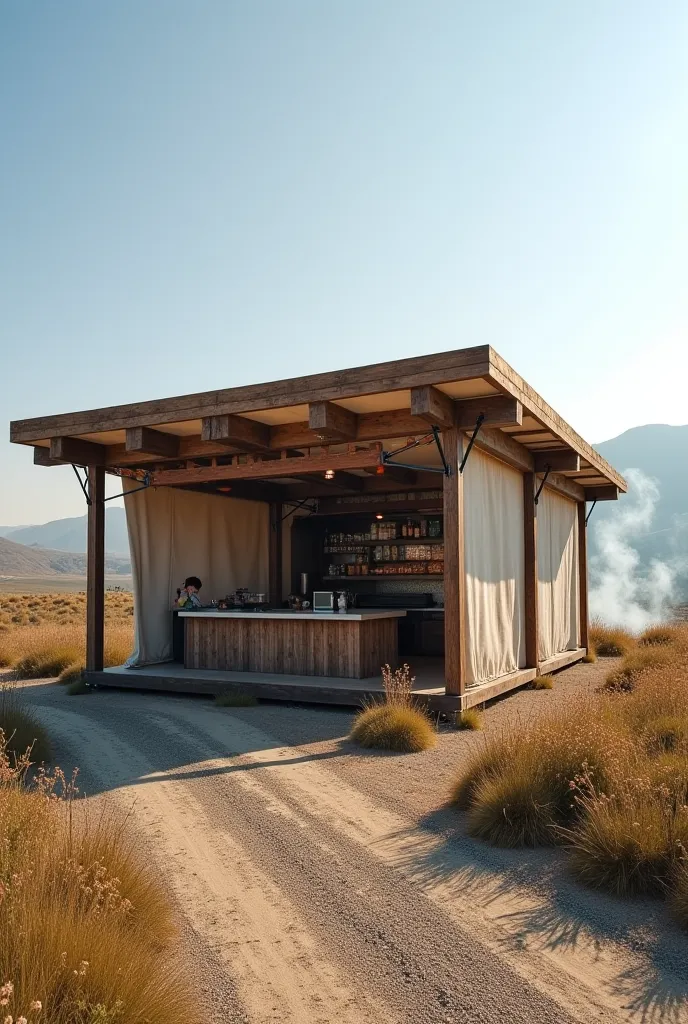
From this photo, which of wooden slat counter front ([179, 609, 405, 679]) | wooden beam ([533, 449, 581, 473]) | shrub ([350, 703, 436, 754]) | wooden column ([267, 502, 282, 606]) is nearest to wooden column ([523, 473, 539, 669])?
wooden beam ([533, 449, 581, 473])

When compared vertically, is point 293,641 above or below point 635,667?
above

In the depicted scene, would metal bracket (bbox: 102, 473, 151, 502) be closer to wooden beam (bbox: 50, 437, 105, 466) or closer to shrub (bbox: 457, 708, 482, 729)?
wooden beam (bbox: 50, 437, 105, 466)

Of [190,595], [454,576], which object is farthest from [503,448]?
[190,595]

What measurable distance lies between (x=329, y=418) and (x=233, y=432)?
49.5 inches

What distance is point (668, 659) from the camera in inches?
→ 396

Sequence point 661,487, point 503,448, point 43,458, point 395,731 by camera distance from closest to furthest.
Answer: point 395,731
point 503,448
point 43,458
point 661,487

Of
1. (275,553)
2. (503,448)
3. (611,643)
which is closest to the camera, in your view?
(503,448)

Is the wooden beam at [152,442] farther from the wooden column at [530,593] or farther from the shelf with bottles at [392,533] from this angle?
the shelf with bottles at [392,533]

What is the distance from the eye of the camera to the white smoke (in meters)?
49.9

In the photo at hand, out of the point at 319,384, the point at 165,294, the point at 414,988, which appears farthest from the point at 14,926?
the point at 165,294

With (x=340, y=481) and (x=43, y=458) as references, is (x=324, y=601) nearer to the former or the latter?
(x=340, y=481)

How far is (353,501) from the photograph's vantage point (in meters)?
15.2

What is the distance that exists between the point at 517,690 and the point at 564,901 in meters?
7.27

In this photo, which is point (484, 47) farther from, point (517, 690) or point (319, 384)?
point (517, 690)
